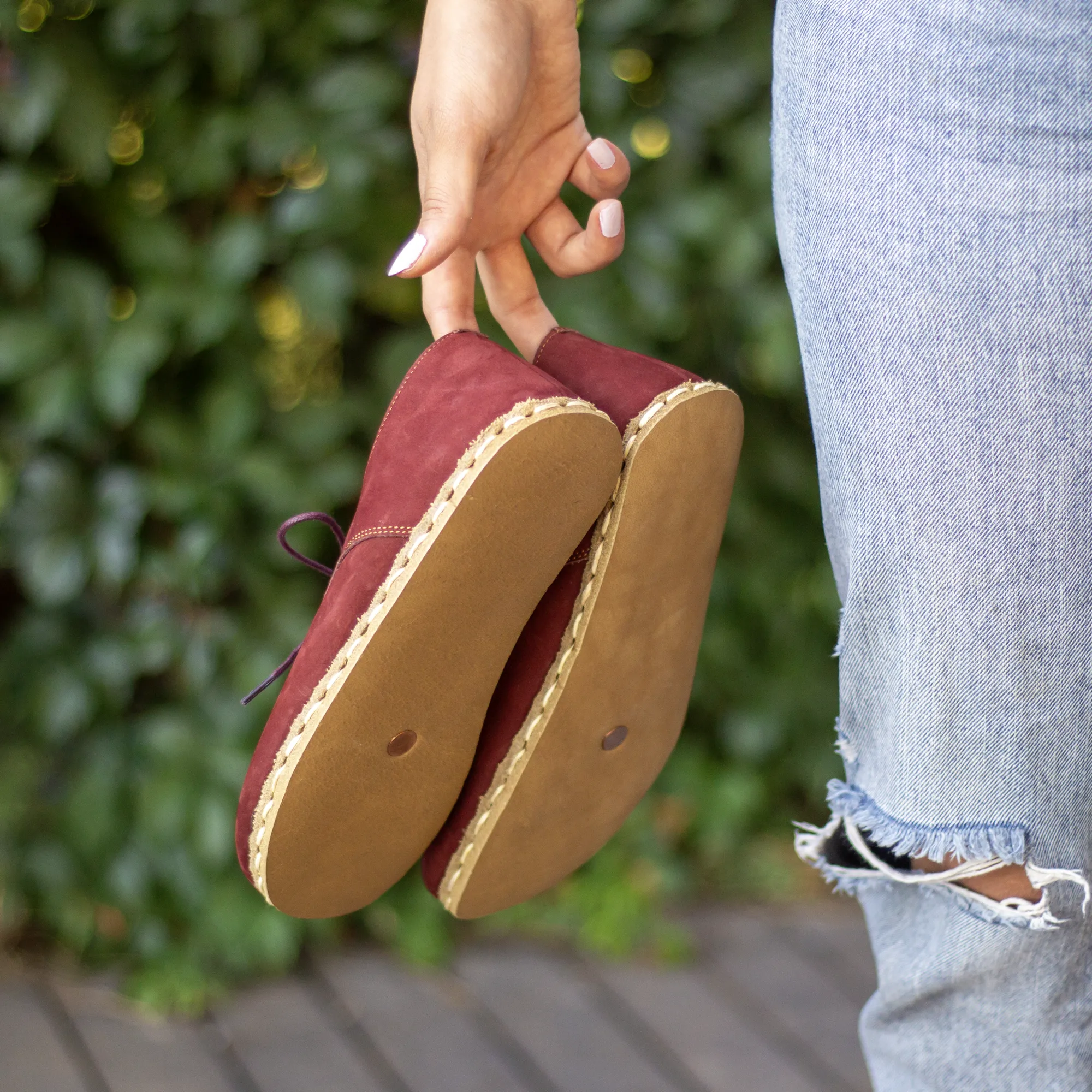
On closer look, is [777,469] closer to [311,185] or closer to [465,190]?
[311,185]

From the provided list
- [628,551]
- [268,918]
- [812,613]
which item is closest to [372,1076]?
[268,918]

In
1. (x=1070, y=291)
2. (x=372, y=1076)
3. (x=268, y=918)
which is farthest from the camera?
(x=268, y=918)

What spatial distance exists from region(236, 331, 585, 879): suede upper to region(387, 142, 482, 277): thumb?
82 millimetres

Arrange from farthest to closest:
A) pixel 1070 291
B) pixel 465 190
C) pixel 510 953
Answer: pixel 510 953, pixel 465 190, pixel 1070 291

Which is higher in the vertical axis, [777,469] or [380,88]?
[380,88]

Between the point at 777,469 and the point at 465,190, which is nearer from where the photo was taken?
the point at 465,190

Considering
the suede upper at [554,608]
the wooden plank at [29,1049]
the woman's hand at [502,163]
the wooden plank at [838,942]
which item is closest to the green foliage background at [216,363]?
the wooden plank at [29,1049]

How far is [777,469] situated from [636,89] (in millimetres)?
645

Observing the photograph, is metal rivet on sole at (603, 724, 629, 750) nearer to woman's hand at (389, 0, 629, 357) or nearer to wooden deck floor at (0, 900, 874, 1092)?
woman's hand at (389, 0, 629, 357)

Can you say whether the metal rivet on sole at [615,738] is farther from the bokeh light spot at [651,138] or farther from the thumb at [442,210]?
the bokeh light spot at [651,138]

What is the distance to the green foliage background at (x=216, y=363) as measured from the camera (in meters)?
1.65

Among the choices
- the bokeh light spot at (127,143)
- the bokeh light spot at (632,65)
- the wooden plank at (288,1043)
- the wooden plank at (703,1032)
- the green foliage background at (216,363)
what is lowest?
the wooden plank at (703,1032)

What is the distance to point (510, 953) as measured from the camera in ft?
6.73

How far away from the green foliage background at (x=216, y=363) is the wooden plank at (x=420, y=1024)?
60mm
